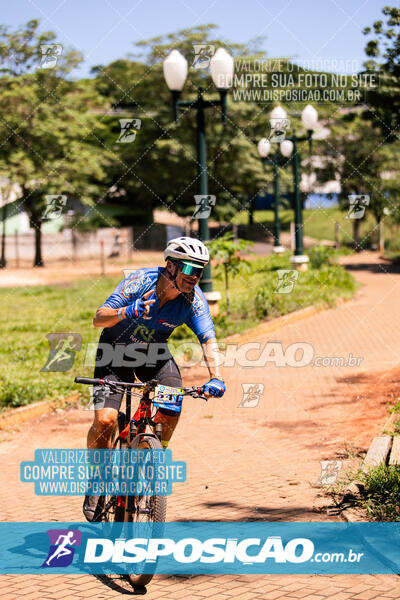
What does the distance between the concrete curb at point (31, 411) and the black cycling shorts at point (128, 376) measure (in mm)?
4487

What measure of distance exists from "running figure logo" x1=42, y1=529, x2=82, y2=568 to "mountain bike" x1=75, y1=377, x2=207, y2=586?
40 cm

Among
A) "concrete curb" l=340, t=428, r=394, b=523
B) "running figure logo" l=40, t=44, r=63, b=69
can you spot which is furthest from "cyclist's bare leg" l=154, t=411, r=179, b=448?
"running figure logo" l=40, t=44, r=63, b=69

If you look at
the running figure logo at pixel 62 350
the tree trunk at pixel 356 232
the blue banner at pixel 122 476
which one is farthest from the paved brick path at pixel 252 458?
the tree trunk at pixel 356 232

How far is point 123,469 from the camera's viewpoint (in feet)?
16.8

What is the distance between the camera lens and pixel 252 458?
786 centimetres

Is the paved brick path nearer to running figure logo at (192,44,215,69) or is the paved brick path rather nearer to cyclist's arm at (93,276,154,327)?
cyclist's arm at (93,276,154,327)

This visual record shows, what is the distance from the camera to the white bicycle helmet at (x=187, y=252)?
4.93m

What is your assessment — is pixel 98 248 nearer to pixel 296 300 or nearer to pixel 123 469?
pixel 296 300

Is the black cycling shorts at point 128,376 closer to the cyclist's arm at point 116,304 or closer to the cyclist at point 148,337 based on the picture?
the cyclist at point 148,337

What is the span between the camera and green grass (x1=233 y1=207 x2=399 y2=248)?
139ft

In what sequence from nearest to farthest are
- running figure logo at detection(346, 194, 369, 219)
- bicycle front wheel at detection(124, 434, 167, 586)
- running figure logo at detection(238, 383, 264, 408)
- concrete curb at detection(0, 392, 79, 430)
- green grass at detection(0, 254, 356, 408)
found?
bicycle front wheel at detection(124, 434, 167, 586)
concrete curb at detection(0, 392, 79, 430)
running figure logo at detection(238, 383, 264, 408)
green grass at detection(0, 254, 356, 408)
running figure logo at detection(346, 194, 369, 219)

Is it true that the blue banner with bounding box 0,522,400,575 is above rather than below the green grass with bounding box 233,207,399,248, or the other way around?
below

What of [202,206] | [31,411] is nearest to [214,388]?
[31,411]

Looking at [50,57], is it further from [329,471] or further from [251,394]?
[329,471]
